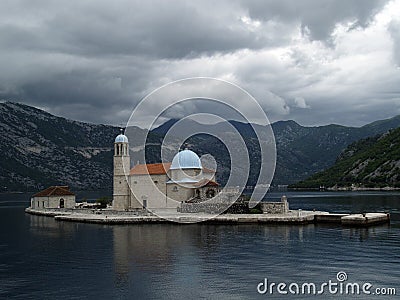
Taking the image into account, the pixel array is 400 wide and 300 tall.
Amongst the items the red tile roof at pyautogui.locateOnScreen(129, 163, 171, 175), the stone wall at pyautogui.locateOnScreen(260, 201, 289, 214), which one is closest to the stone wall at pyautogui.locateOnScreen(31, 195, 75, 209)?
the red tile roof at pyautogui.locateOnScreen(129, 163, 171, 175)

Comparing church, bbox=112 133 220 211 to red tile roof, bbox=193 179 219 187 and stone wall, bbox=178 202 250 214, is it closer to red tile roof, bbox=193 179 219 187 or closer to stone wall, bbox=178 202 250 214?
red tile roof, bbox=193 179 219 187

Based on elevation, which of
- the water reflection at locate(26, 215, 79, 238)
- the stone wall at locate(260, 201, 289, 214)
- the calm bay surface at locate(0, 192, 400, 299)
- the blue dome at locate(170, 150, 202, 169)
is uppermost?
the blue dome at locate(170, 150, 202, 169)

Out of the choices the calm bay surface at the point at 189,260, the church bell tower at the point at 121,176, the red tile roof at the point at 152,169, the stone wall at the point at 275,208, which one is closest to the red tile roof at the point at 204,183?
the red tile roof at the point at 152,169

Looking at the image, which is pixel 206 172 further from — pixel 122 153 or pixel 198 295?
pixel 198 295

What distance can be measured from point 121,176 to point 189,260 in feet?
129

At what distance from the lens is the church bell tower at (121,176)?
76062 millimetres

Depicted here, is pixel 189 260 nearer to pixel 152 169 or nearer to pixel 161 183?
pixel 161 183

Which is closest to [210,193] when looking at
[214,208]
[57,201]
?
[214,208]

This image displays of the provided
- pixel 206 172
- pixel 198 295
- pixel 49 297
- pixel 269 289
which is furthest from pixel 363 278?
pixel 206 172

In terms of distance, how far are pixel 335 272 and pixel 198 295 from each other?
10.7m

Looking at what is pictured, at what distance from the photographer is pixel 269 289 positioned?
29516mm

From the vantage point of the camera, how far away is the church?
71250mm

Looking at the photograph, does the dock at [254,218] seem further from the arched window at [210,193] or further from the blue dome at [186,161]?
the blue dome at [186,161]

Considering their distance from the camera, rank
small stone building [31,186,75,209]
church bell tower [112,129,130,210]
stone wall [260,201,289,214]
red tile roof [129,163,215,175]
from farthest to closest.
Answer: small stone building [31,186,75,209]
church bell tower [112,129,130,210]
red tile roof [129,163,215,175]
stone wall [260,201,289,214]
